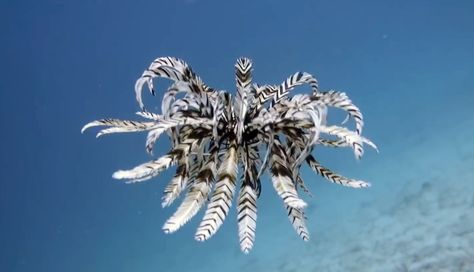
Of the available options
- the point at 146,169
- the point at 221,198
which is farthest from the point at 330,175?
the point at 146,169

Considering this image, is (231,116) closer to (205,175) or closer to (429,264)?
(205,175)

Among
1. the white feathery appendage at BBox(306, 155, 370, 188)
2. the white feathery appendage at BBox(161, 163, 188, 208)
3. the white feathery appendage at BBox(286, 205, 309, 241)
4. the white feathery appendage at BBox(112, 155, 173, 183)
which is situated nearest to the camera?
the white feathery appendage at BBox(112, 155, 173, 183)

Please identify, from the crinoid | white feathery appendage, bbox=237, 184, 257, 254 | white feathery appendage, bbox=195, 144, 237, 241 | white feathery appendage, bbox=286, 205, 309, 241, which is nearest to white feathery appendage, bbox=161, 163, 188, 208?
the crinoid

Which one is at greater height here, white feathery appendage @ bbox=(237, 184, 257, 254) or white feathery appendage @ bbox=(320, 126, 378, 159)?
white feathery appendage @ bbox=(320, 126, 378, 159)

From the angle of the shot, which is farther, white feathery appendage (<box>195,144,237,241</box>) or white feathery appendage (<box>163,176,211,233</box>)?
white feathery appendage (<box>195,144,237,241</box>)

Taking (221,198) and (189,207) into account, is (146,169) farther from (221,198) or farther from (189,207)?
(221,198)

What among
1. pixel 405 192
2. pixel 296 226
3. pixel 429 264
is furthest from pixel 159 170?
pixel 405 192

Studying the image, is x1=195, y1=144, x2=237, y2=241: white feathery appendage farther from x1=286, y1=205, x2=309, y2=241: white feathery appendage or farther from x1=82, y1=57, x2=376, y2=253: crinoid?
x1=286, y1=205, x2=309, y2=241: white feathery appendage

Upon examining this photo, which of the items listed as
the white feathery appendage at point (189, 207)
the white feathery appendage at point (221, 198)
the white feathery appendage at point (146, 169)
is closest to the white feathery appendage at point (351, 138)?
the white feathery appendage at point (221, 198)

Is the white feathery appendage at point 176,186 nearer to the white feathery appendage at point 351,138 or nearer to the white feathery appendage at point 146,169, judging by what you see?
the white feathery appendage at point 146,169
